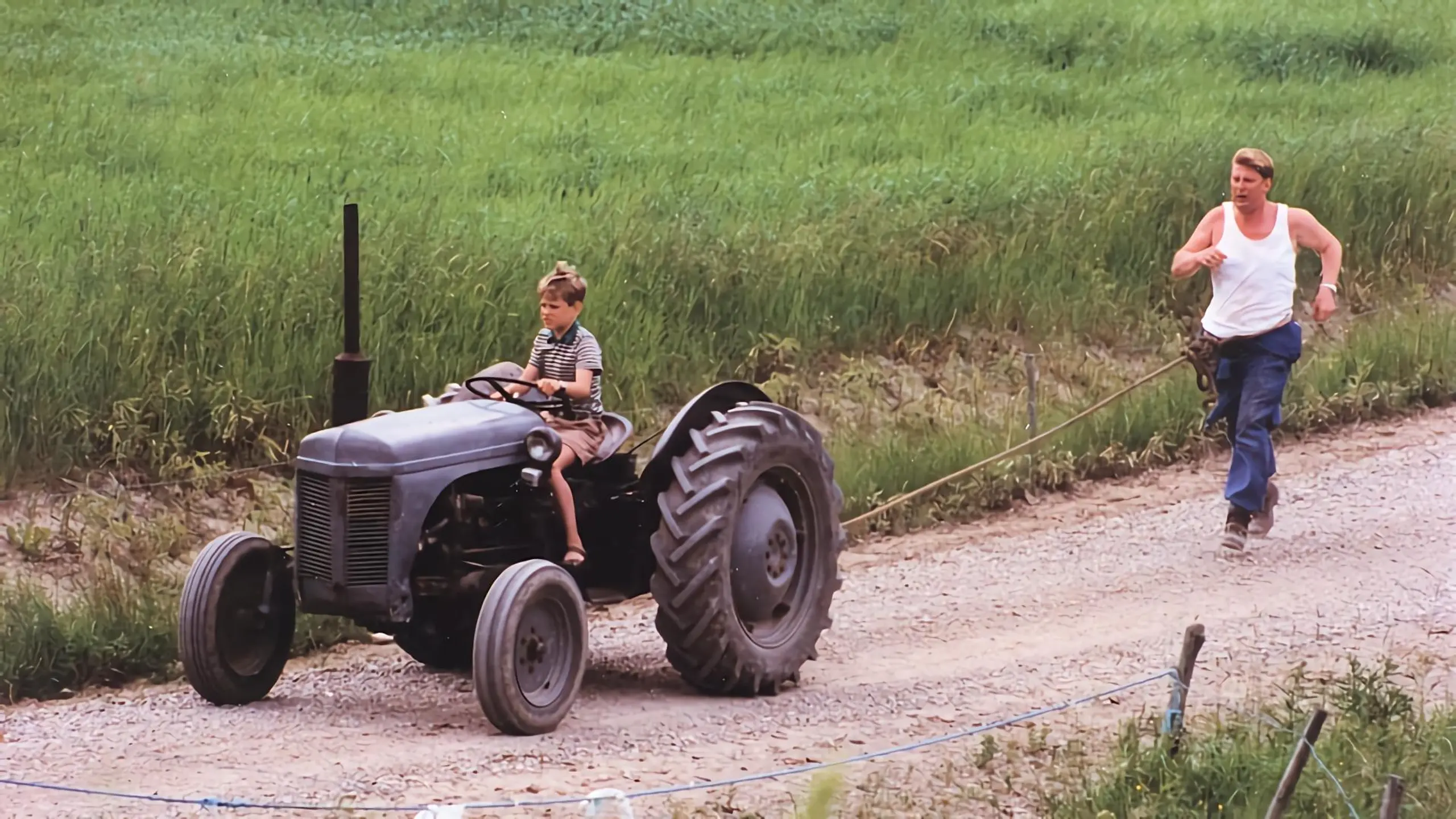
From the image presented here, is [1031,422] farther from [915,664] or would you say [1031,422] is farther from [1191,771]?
[1191,771]

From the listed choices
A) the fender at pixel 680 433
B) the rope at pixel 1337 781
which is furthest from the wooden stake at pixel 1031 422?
the rope at pixel 1337 781

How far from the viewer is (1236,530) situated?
8.63 m

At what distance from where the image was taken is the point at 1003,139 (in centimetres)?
1464

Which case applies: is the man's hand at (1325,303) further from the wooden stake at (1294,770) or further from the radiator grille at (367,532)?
the radiator grille at (367,532)

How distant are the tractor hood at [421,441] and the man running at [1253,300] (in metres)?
3.53

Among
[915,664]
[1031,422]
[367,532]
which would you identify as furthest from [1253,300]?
[367,532]

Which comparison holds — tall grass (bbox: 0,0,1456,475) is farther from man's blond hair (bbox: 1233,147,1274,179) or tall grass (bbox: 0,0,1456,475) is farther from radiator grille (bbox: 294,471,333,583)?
man's blond hair (bbox: 1233,147,1274,179)

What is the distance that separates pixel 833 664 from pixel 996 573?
158 cm

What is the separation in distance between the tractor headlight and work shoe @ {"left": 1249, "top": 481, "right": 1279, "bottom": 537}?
3.90 meters

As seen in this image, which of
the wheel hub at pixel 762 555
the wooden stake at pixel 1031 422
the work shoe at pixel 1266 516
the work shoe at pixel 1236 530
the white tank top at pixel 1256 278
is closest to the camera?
A: the wheel hub at pixel 762 555

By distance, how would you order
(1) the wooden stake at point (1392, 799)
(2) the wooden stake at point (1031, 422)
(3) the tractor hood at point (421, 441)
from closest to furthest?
(1) the wooden stake at point (1392, 799) → (3) the tractor hood at point (421, 441) → (2) the wooden stake at point (1031, 422)

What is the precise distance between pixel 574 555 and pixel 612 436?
1.63 feet

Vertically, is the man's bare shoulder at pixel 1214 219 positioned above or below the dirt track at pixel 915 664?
above

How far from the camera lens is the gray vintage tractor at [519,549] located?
5887 millimetres
